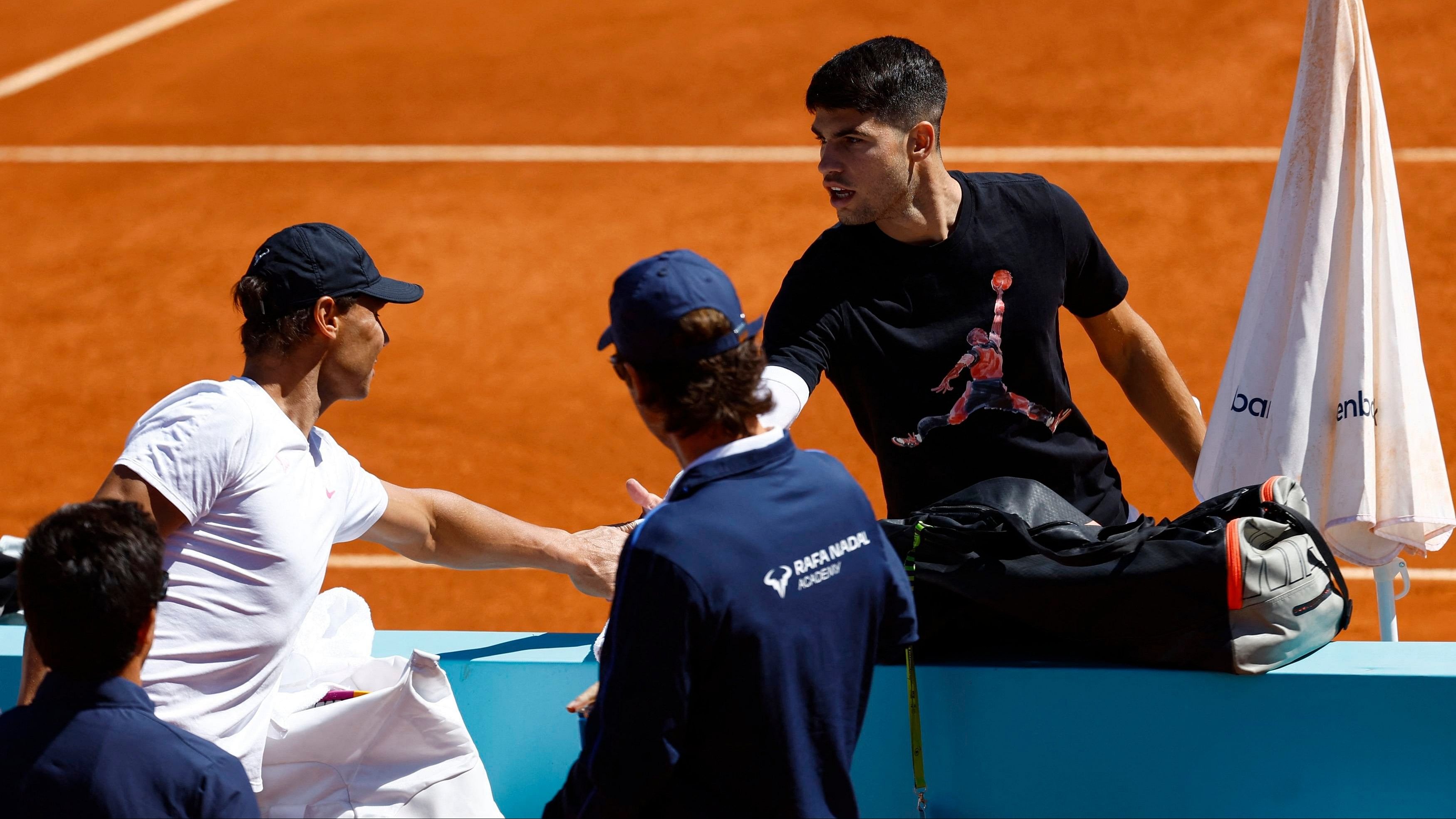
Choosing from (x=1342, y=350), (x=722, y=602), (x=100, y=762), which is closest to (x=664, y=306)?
(x=722, y=602)

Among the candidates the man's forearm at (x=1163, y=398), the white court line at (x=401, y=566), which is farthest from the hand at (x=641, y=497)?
the white court line at (x=401, y=566)

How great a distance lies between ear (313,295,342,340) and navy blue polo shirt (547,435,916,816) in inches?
48.9

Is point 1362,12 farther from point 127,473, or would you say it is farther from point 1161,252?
point 1161,252

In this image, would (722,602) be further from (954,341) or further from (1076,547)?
(954,341)

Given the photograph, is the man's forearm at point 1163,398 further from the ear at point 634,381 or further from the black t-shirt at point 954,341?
the ear at point 634,381

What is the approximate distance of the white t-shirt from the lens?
9.65ft

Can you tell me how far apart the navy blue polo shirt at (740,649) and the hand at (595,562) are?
131cm

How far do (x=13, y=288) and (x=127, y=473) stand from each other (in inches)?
297

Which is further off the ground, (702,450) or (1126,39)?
(1126,39)

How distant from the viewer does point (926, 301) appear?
373 cm

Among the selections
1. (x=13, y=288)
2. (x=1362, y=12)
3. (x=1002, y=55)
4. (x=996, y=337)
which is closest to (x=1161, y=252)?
(x=1002, y=55)

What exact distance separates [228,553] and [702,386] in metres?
1.22

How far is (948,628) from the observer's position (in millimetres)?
3424

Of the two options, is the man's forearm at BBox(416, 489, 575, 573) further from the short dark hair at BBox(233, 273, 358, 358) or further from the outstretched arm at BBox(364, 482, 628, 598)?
the short dark hair at BBox(233, 273, 358, 358)
